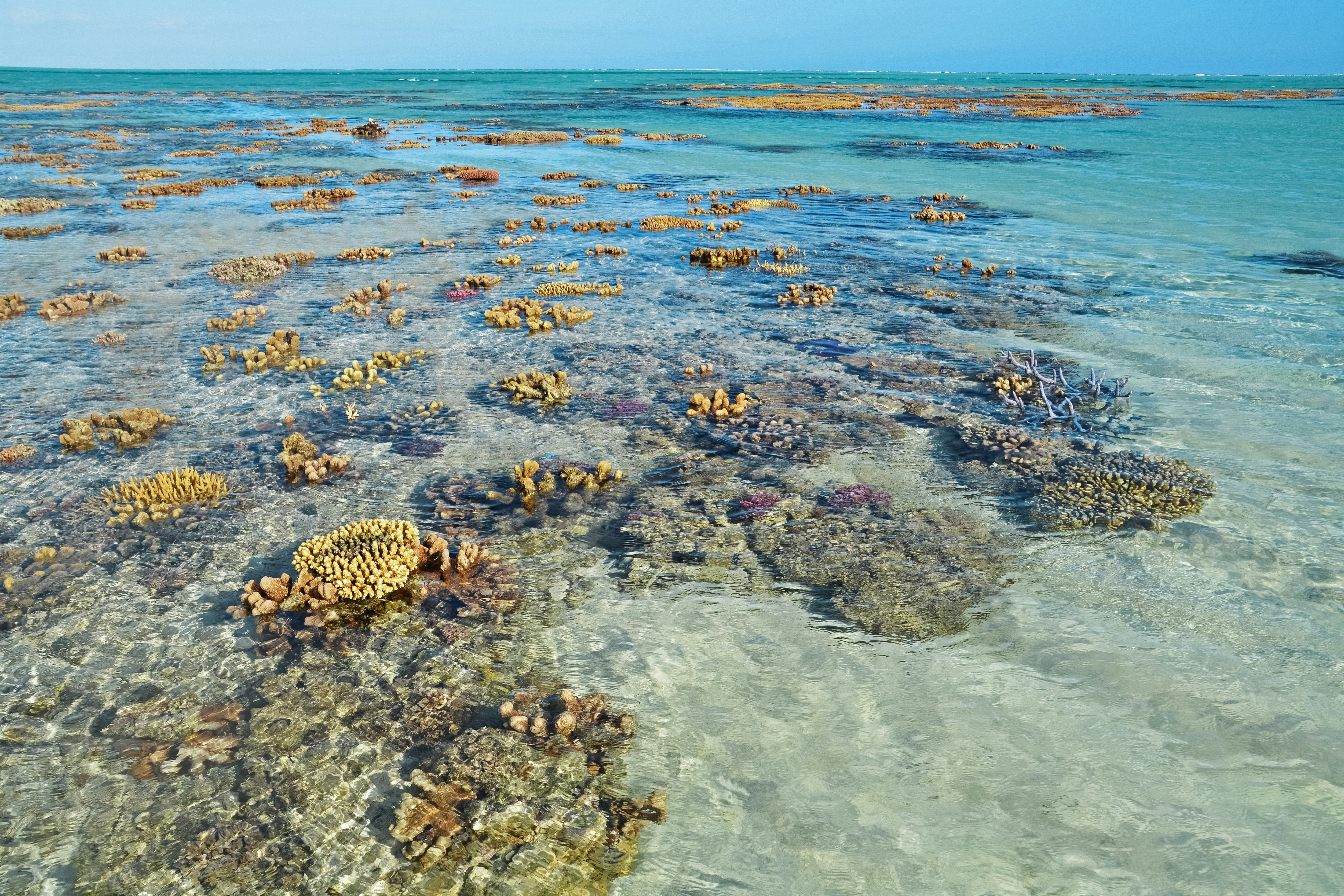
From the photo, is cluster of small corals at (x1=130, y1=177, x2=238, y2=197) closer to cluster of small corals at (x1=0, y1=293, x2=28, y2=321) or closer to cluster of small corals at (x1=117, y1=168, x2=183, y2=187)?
cluster of small corals at (x1=117, y1=168, x2=183, y2=187)

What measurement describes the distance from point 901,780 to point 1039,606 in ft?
8.10

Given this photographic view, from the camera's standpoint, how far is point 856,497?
8156mm

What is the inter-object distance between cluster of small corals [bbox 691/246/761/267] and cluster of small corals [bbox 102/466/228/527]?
1355 centimetres

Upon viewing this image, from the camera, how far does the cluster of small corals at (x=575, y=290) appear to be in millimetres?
16750

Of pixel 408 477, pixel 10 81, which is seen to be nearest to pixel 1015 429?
pixel 408 477

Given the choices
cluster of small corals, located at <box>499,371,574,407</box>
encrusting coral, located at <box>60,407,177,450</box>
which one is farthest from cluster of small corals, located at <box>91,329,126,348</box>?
cluster of small corals, located at <box>499,371,574,407</box>

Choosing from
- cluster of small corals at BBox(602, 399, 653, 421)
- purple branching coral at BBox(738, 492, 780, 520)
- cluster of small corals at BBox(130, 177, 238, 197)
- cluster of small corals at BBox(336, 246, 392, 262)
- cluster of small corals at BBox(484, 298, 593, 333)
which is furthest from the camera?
cluster of small corals at BBox(130, 177, 238, 197)

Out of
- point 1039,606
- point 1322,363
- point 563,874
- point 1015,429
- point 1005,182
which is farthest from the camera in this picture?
point 1005,182

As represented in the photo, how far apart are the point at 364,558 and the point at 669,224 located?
19329mm

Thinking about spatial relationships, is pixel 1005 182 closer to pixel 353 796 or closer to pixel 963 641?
pixel 963 641

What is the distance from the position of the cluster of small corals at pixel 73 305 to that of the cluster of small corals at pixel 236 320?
Answer: 2832 millimetres

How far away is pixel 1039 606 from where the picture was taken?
6395mm

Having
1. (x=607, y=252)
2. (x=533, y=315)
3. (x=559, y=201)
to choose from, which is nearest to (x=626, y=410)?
(x=533, y=315)

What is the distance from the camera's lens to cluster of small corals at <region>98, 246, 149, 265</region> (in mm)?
19469
